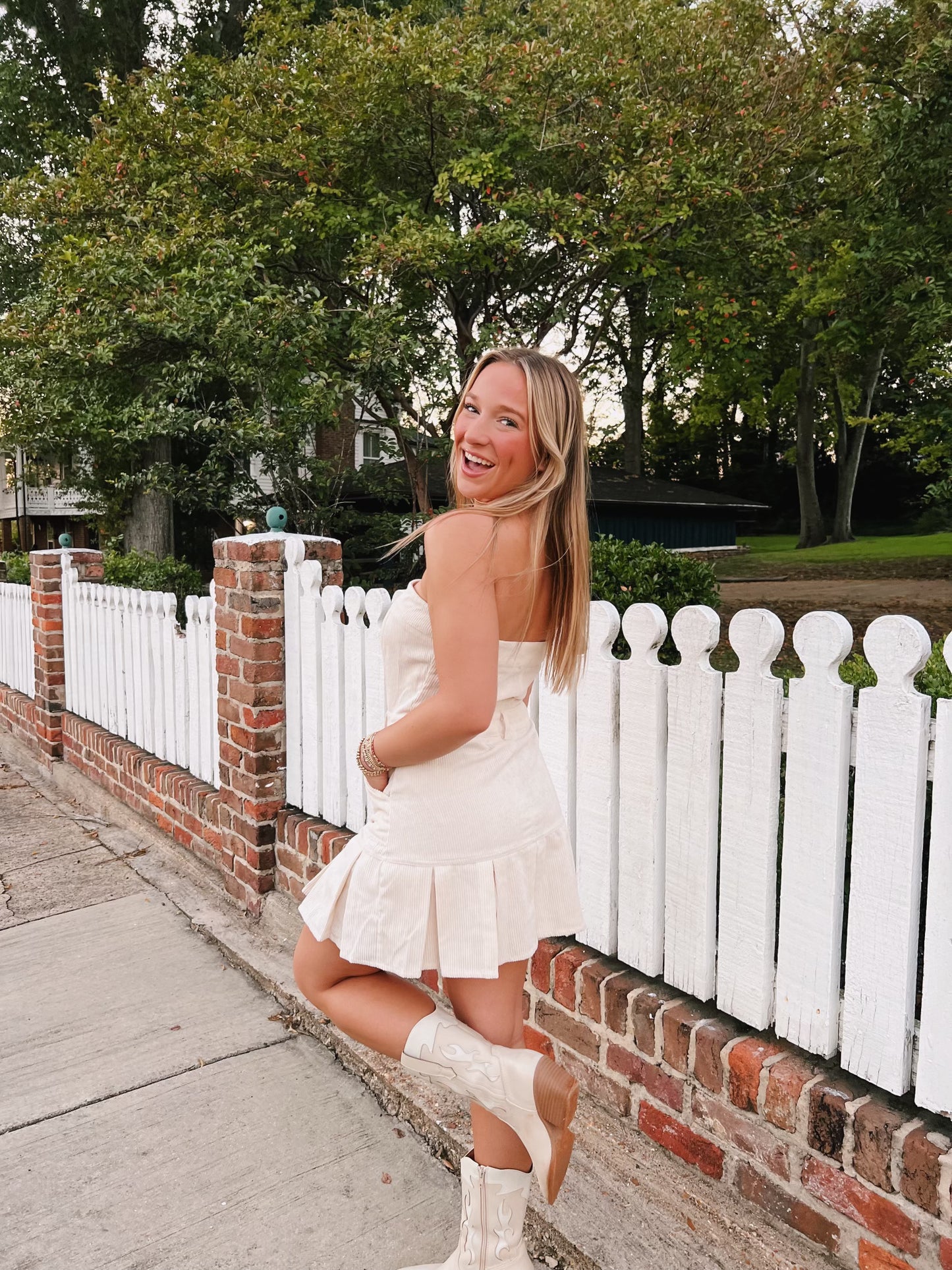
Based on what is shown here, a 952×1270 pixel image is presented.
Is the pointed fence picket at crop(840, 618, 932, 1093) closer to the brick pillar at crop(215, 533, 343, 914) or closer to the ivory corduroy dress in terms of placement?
the ivory corduroy dress

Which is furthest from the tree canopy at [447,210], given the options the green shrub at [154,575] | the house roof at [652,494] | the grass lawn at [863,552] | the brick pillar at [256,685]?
the house roof at [652,494]

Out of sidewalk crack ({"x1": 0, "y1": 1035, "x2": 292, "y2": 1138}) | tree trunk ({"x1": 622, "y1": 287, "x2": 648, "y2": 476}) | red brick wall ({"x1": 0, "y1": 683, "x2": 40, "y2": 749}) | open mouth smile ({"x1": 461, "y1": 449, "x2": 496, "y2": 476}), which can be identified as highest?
tree trunk ({"x1": 622, "y1": 287, "x2": 648, "y2": 476})

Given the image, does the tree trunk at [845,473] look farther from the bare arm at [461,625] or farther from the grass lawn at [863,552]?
the bare arm at [461,625]

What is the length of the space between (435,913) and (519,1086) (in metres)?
0.35

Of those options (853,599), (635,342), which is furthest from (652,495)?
(635,342)

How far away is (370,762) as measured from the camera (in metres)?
1.85

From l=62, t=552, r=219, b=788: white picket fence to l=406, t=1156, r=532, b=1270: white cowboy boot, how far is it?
2760mm

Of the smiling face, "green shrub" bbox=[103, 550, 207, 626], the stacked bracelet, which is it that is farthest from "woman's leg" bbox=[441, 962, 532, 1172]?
"green shrub" bbox=[103, 550, 207, 626]

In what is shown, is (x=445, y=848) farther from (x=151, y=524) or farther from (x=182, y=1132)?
(x=151, y=524)

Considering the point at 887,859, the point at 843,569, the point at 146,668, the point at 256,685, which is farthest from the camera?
the point at 843,569

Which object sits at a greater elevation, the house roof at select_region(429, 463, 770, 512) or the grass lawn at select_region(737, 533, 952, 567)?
the house roof at select_region(429, 463, 770, 512)

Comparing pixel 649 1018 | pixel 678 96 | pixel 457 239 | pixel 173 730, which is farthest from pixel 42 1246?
pixel 678 96

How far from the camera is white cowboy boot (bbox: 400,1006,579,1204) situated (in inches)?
67.3

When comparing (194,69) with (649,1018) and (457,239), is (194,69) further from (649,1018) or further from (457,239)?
(649,1018)
